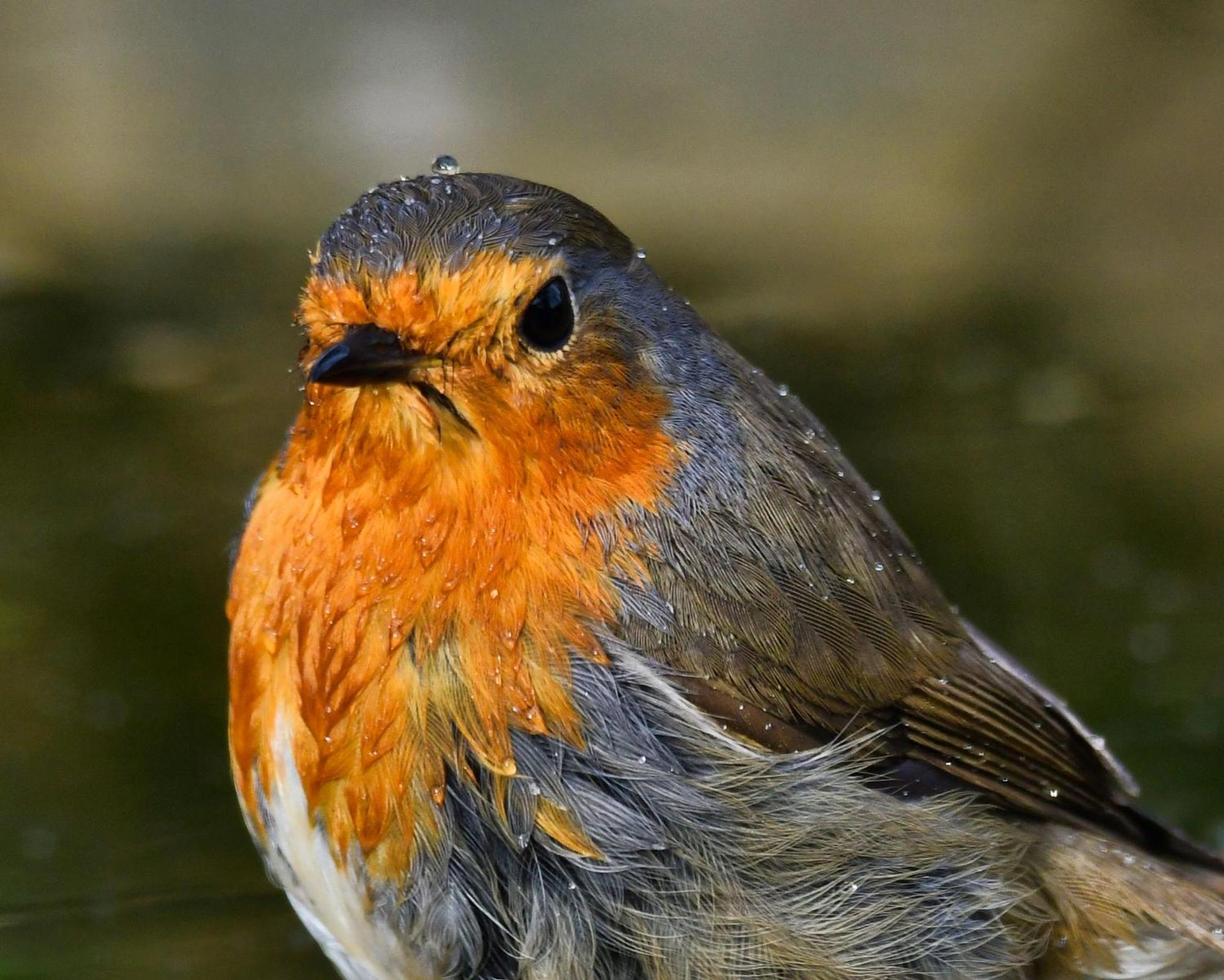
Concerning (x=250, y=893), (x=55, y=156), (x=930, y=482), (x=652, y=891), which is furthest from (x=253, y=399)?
(x=652, y=891)

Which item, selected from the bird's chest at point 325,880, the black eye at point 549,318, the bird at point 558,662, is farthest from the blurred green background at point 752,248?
the black eye at point 549,318

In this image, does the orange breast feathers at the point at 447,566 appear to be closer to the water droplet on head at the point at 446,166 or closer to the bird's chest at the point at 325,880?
the bird's chest at the point at 325,880

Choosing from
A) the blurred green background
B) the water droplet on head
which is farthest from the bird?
the blurred green background

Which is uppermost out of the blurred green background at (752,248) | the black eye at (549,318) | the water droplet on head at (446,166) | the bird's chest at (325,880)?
the blurred green background at (752,248)

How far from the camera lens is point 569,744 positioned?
224cm

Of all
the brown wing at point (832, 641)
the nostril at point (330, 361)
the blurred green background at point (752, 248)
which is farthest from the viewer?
the blurred green background at point (752, 248)

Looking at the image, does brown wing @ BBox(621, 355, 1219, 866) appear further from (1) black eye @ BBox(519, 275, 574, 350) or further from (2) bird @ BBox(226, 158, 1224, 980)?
(1) black eye @ BBox(519, 275, 574, 350)

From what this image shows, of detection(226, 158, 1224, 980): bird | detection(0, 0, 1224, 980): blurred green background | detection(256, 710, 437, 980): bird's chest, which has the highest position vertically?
detection(0, 0, 1224, 980): blurred green background

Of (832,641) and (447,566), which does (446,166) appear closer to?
(447,566)

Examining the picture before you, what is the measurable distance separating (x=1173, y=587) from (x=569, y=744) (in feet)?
10.00

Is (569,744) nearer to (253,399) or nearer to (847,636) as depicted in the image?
(847,636)

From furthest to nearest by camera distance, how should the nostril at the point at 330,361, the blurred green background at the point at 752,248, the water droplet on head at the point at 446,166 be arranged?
the blurred green background at the point at 752,248 < the water droplet on head at the point at 446,166 < the nostril at the point at 330,361

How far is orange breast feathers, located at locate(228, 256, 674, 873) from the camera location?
221cm

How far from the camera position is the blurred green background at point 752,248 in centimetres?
456
